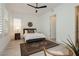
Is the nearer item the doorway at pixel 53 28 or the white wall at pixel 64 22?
the white wall at pixel 64 22

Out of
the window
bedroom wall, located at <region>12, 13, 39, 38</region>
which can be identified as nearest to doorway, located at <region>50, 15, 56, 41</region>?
bedroom wall, located at <region>12, 13, 39, 38</region>

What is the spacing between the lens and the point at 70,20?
2.42 meters

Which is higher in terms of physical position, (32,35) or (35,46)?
(32,35)

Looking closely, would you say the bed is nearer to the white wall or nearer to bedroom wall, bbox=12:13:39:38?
bedroom wall, bbox=12:13:39:38

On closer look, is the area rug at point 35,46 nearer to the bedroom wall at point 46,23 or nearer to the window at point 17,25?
the bedroom wall at point 46,23

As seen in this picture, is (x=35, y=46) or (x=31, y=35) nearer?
(x=31, y=35)

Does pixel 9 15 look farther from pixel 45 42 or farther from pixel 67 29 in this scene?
pixel 67 29

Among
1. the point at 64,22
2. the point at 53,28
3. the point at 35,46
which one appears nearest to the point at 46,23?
the point at 53,28

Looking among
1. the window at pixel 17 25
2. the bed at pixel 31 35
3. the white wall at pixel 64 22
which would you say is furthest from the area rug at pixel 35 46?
the window at pixel 17 25

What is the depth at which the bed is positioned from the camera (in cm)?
247

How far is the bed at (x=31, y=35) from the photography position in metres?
2.47

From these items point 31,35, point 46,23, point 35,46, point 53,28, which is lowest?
point 35,46

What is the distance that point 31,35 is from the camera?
2521 mm

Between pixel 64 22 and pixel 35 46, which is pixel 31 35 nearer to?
pixel 35 46
